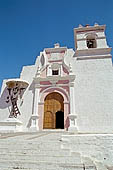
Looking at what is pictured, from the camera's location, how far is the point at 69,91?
9320mm

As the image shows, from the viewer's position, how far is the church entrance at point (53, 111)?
29.1 ft

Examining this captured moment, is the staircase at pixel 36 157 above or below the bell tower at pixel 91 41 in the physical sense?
below

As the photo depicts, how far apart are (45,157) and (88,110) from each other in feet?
19.7

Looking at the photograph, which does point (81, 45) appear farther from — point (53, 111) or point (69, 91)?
point (53, 111)

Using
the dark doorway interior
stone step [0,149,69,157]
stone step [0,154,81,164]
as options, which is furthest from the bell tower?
stone step [0,154,81,164]

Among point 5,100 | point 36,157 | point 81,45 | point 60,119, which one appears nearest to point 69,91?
point 60,119

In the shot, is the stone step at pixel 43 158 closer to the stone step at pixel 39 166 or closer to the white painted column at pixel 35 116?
the stone step at pixel 39 166

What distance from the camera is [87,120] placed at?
8406 mm

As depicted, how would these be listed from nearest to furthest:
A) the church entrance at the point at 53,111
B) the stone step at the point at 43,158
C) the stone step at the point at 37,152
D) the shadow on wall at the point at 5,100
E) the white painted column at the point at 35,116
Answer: the stone step at the point at 43,158 → the stone step at the point at 37,152 → the white painted column at the point at 35,116 → the church entrance at the point at 53,111 → the shadow on wall at the point at 5,100

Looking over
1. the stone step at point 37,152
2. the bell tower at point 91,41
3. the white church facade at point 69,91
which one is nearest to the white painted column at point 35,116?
the white church facade at point 69,91

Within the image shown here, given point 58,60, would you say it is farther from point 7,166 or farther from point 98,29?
point 7,166

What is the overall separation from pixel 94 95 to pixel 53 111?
305 centimetres

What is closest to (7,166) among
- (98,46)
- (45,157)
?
(45,157)

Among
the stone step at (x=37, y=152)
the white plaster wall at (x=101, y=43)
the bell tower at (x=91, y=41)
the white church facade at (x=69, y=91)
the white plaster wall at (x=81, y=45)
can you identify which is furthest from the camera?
the white plaster wall at (x=81, y=45)
